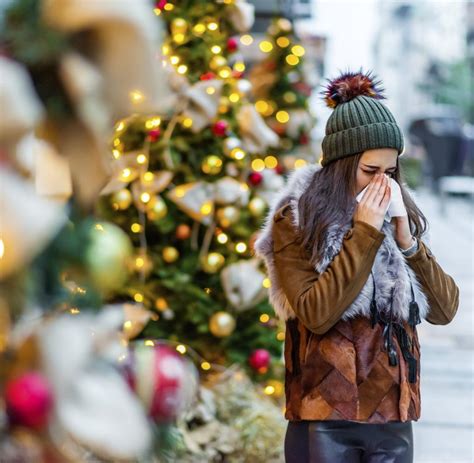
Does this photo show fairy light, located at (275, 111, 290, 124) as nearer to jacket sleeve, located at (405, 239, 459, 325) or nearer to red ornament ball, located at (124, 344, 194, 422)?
jacket sleeve, located at (405, 239, 459, 325)

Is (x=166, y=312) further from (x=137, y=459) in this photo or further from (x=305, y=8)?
(x=305, y=8)

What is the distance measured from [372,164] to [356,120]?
130 millimetres

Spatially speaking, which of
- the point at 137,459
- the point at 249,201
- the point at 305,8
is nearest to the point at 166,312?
the point at 249,201

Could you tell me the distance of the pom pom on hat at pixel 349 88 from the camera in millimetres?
2471

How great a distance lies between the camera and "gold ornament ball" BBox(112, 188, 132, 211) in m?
4.20

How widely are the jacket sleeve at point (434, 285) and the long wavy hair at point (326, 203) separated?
0.25m

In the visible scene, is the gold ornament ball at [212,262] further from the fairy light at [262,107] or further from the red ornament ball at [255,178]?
the fairy light at [262,107]

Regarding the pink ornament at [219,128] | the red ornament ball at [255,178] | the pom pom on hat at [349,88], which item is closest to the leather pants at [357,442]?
the pom pom on hat at [349,88]

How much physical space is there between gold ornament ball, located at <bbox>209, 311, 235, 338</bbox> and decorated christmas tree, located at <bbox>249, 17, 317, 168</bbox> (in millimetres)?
2100

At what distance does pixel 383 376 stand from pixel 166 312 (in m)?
2.22

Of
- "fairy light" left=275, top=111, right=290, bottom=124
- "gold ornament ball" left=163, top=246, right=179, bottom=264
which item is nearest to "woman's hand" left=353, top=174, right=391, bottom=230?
"gold ornament ball" left=163, top=246, right=179, bottom=264

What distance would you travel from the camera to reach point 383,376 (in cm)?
230

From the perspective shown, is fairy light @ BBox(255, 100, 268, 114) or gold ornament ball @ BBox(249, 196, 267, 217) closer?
gold ornament ball @ BBox(249, 196, 267, 217)

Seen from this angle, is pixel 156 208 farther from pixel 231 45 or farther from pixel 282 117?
pixel 282 117
